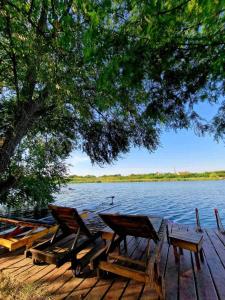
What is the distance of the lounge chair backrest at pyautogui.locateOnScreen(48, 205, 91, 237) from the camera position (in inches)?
134

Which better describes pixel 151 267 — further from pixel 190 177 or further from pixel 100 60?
pixel 190 177

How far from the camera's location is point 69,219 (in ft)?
11.8

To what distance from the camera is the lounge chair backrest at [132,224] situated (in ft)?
9.50

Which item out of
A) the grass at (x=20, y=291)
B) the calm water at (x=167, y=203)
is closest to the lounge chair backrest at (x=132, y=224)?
the grass at (x=20, y=291)

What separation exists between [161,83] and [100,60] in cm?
108

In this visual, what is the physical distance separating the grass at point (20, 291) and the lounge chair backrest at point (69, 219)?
1024 mm

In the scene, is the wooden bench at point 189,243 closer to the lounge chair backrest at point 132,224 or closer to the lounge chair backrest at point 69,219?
the lounge chair backrest at point 132,224

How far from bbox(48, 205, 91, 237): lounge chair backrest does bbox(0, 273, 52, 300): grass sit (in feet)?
3.36

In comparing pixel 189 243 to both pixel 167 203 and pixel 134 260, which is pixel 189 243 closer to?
pixel 134 260

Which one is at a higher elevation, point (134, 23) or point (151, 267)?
point (134, 23)

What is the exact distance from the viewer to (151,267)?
2.59 metres

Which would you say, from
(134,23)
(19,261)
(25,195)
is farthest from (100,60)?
(25,195)

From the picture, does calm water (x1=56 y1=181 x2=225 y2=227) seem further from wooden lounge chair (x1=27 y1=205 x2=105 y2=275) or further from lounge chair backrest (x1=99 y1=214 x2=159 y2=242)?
lounge chair backrest (x1=99 y1=214 x2=159 y2=242)

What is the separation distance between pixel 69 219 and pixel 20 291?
121 cm
